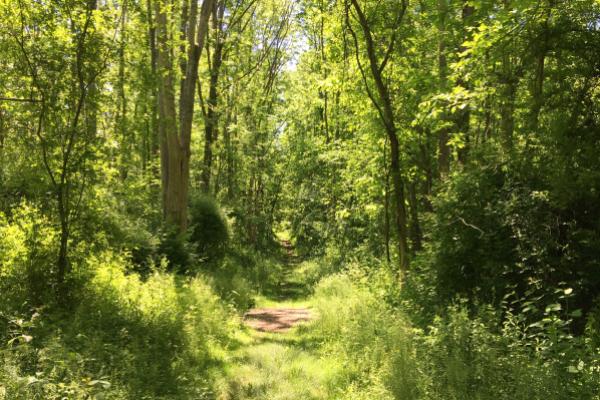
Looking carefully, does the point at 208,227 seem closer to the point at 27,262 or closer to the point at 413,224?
the point at 413,224

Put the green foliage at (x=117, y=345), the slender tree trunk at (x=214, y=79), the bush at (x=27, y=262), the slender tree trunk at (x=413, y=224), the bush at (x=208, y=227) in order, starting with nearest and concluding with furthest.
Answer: the green foliage at (x=117, y=345), the bush at (x=27, y=262), the slender tree trunk at (x=413, y=224), the bush at (x=208, y=227), the slender tree trunk at (x=214, y=79)

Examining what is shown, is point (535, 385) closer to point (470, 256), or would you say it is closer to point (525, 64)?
point (470, 256)

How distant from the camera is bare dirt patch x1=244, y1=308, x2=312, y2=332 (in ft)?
36.6

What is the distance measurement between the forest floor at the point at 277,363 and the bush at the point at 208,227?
217 inches

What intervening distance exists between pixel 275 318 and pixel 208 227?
6.52 meters

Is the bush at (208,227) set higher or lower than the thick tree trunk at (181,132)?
lower

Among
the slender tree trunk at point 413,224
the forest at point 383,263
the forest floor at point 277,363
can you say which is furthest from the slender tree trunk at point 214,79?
the slender tree trunk at point 413,224

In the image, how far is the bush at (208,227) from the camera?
56.8 ft

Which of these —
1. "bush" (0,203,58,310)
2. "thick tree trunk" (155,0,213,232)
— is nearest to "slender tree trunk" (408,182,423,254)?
"thick tree trunk" (155,0,213,232)

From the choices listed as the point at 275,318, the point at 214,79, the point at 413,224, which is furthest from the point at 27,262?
the point at 214,79

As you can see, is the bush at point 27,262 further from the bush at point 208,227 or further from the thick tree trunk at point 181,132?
the bush at point 208,227

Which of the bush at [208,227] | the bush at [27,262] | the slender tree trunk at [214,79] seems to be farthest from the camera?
the slender tree trunk at [214,79]

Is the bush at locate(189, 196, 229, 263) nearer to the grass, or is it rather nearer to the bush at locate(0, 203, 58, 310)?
the grass

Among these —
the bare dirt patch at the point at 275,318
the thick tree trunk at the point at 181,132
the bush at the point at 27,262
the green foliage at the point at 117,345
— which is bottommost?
the bare dirt patch at the point at 275,318
